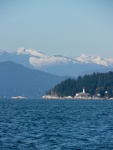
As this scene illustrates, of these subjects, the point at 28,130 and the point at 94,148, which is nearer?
the point at 94,148

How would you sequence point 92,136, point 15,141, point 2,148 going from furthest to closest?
point 92,136
point 15,141
point 2,148

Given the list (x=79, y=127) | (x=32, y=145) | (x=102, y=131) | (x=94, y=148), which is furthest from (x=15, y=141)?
(x=79, y=127)

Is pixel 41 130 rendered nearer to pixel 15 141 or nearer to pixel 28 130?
pixel 28 130

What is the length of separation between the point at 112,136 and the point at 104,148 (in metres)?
7.58

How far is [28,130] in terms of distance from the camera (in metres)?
56.4

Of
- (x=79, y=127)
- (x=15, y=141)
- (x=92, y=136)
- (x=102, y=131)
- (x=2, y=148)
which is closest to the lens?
(x=2, y=148)

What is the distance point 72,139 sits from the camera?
48.8 metres

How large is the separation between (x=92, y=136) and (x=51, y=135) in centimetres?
368

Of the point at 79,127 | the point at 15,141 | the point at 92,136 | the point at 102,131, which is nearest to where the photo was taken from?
the point at 15,141

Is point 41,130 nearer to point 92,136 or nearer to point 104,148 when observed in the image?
point 92,136

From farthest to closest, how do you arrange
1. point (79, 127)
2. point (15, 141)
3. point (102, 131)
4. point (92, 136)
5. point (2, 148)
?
1. point (79, 127)
2. point (102, 131)
3. point (92, 136)
4. point (15, 141)
5. point (2, 148)

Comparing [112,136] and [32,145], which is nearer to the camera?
[32,145]

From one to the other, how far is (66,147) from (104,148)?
285cm

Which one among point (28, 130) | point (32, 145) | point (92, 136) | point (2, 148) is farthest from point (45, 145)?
point (28, 130)
